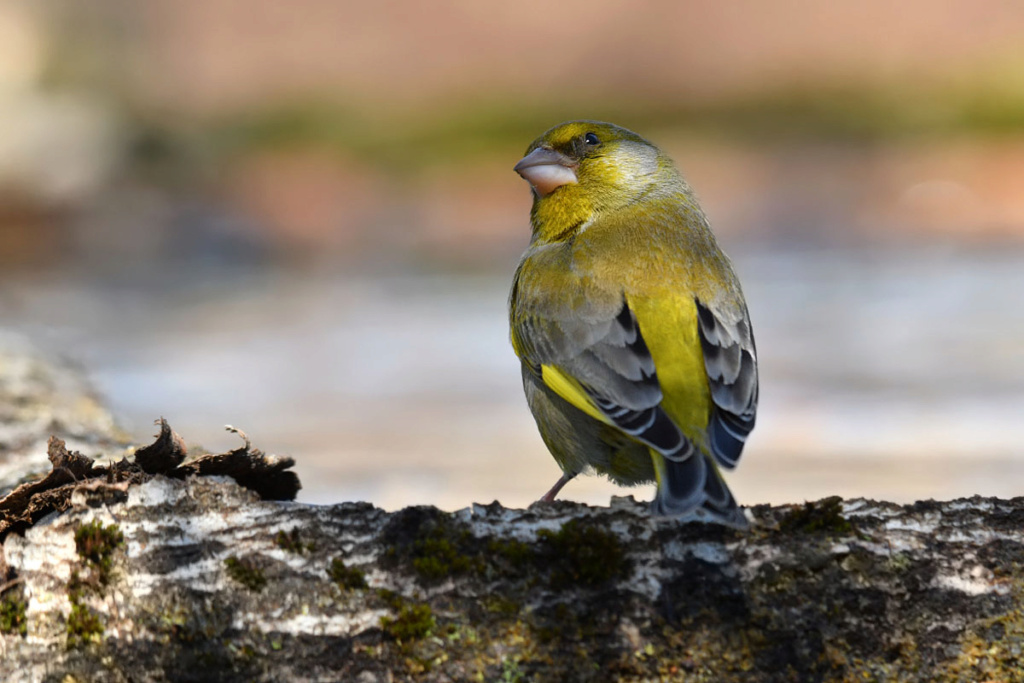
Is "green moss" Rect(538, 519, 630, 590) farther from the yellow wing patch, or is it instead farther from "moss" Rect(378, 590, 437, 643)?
the yellow wing patch

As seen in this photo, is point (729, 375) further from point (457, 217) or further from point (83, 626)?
point (457, 217)

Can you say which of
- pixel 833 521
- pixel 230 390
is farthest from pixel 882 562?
pixel 230 390

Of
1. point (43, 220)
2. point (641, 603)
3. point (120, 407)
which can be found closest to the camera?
point (641, 603)

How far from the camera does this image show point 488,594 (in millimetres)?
2309

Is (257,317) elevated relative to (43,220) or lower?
lower

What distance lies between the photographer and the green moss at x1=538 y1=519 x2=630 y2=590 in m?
2.33

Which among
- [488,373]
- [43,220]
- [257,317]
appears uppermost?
[43,220]

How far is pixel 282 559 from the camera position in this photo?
2336 mm

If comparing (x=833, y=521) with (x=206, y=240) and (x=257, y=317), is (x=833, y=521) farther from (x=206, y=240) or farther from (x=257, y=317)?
(x=206, y=240)

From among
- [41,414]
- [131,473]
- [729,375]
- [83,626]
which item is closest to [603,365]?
[729,375]

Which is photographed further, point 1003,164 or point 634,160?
point 1003,164

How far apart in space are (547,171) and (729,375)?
103 centimetres

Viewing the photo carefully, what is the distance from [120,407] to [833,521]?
4295 mm

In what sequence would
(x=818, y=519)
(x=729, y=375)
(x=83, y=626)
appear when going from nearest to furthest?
1. (x=83, y=626)
2. (x=818, y=519)
3. (x=729, y=375)
